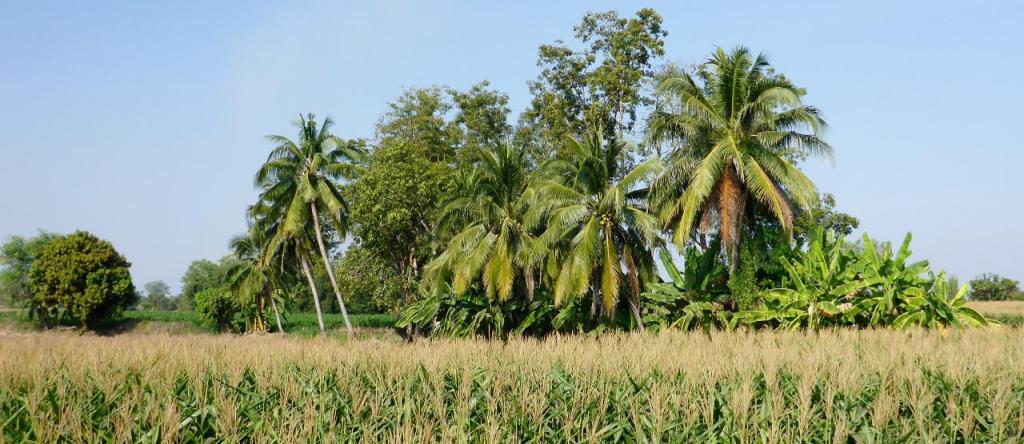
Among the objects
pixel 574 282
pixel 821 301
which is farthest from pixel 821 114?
pixel 574 282

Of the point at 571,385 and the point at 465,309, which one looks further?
the point at 465,309

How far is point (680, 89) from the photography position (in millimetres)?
21297

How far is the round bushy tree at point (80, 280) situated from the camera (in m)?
41.8

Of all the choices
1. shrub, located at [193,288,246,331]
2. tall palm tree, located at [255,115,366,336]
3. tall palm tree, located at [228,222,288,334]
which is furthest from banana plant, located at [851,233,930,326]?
shrub, located at [193,288,246,331]

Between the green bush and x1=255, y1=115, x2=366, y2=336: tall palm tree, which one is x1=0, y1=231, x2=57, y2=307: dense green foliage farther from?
the green bush

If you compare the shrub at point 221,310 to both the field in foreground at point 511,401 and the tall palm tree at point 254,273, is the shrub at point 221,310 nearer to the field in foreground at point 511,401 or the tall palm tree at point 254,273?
the tall palm tree at point 254,273

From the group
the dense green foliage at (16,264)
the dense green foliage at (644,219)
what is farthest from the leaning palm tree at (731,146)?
the dense green foliage at (16,264)

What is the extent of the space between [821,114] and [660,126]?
415 cm

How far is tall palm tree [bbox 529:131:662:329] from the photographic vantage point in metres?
20.6

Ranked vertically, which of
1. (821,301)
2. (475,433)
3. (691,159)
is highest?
(691,159)

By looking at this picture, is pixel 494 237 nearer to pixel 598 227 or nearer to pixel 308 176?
pixel 598 227

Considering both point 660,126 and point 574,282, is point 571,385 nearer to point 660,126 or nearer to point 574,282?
point 574,282

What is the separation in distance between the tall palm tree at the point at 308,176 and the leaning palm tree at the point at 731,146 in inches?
533

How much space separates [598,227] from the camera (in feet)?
69.1
